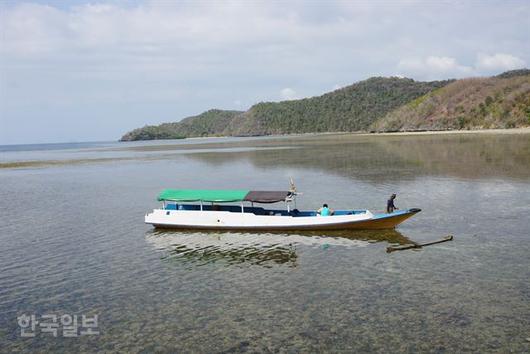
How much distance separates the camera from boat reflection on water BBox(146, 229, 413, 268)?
79.7ft

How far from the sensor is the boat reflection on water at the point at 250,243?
24281mm

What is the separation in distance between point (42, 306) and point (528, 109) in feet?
527

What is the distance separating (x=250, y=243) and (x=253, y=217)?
110 inches

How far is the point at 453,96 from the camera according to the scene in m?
199

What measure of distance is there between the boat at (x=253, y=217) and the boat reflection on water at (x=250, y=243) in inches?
20.1

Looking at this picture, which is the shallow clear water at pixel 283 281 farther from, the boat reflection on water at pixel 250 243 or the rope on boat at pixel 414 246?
the rope on boat at pixel 414 246

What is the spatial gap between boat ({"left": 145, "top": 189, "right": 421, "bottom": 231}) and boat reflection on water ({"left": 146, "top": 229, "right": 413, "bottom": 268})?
0.51 metres

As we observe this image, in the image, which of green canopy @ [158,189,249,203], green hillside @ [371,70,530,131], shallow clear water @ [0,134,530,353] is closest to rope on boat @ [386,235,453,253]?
shallow clear water @ [0,134,530,353]

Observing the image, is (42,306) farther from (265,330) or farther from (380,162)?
(380,162)

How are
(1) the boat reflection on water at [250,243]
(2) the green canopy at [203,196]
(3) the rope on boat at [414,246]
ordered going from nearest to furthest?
(3) the rope on boat at [414,246] < (1) the boat reflection on water at [250,243] < (2) the green canopy at [203,196]

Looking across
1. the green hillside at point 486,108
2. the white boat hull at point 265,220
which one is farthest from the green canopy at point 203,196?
the green hillside at point 486,108

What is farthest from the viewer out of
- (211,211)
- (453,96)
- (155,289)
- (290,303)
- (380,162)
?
(453,96)

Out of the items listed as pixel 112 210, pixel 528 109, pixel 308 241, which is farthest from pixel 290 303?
pixel 528 109

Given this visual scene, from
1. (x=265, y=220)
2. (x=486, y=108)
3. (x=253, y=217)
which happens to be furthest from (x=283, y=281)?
(x=486, y=108)
